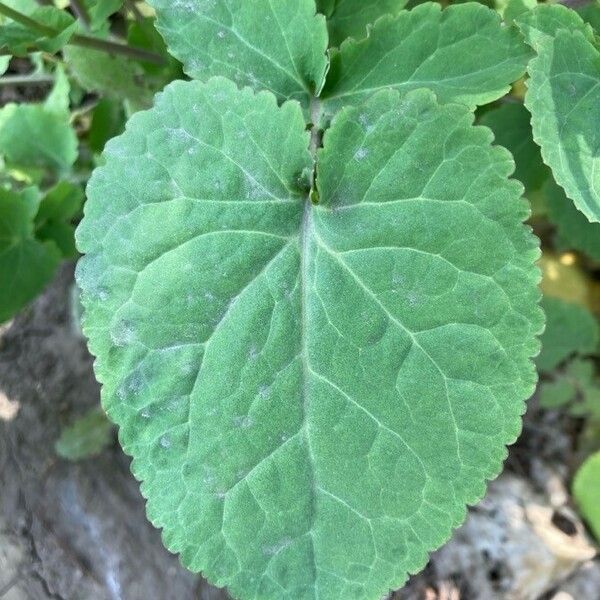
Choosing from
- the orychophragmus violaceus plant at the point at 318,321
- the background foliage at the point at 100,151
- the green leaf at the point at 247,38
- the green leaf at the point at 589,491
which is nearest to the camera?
the orychophragmus violaceus plant at the point at 318,321

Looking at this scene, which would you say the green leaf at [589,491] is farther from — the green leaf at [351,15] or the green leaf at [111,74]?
Result: the green leaf at [111,74]

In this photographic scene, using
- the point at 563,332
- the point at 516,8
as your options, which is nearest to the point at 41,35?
the point at 516,8

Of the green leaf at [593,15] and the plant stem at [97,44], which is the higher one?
the green leaf at [593,15]

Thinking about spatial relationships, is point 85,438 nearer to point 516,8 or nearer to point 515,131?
point 515,131

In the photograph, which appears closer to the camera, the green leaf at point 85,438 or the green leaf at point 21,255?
the green leaf at point 21,255

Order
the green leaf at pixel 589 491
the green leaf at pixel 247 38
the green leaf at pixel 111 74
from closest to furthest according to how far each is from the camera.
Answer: the green leaf at pixel 247 38
the green leaf at pixel 111 74
the green leaf at pixel 589 491

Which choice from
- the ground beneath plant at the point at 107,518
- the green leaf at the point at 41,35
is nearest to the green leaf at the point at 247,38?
the green leaf at the point at 41,35
